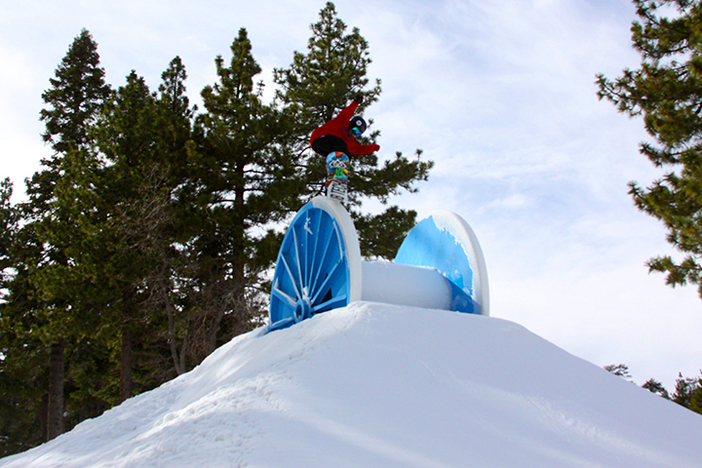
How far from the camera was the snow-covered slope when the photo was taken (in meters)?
4.07

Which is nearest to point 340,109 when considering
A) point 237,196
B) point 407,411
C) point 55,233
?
point 237,196

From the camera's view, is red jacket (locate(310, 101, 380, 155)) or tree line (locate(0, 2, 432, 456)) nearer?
red jacket (locate(310, 101, 380, 155))

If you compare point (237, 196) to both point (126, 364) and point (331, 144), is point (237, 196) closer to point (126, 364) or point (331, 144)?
point (126, 364)

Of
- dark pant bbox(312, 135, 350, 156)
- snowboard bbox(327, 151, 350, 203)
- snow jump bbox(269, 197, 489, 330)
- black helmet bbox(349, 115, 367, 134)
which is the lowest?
snow jump bbox(269, 197, 489, 330)

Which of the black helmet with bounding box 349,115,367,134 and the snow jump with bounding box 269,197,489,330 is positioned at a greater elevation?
the black helmet with bounding box 349,115,367,134

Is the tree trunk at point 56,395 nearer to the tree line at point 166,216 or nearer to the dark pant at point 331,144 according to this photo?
the tree line at point 166,216

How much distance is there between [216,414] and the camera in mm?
4918

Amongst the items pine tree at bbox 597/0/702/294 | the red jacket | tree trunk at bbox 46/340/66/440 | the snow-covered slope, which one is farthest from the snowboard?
tree trunk at bbox 46/340/66/440

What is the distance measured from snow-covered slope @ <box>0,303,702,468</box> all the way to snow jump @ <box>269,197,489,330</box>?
1155mm

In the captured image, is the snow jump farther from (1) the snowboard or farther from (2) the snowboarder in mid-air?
(2) the snowboarder in mid-air

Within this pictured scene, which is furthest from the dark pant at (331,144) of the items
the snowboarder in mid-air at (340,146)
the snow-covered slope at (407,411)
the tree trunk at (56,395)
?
the tree trunk at (56,395)

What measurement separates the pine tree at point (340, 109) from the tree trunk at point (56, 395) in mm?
11419

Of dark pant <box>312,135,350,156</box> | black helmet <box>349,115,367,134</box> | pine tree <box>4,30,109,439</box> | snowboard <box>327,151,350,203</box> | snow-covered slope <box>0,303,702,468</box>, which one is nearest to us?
snow-covered slope <box>0,303,702,468</box>

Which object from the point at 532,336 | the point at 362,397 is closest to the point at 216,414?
the point at 362,397
